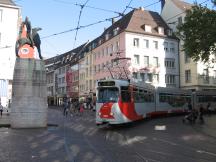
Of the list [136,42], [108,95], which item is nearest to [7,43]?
[136,42]

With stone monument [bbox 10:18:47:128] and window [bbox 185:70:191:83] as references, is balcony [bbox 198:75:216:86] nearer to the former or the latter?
window [bbox 185:70:191:83]

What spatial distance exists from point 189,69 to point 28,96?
44.2 meters

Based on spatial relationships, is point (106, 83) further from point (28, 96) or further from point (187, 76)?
point (187, 76)

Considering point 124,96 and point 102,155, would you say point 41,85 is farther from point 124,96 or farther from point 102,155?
point 102,155

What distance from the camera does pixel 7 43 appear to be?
4700 centimetres

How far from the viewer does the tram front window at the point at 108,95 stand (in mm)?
23559

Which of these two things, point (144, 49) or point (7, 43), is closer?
point (7, 43)

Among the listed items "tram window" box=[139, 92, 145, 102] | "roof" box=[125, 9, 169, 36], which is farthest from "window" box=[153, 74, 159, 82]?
"tram window" box=[139, 92, 145, 102]

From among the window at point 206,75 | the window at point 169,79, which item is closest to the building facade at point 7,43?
the window at point 169,79

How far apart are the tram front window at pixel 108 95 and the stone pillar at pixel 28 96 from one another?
3.60 metres

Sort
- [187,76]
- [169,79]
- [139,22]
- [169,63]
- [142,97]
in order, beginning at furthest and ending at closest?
[169,63]
[169,79]
[139,22]
[187,76]
[142,97]

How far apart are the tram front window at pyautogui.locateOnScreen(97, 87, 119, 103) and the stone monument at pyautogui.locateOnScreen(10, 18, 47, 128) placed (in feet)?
11.8

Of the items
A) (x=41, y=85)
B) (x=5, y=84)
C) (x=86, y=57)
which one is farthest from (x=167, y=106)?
(x=86, y=57)

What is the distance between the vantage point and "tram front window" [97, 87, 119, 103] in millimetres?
23559
